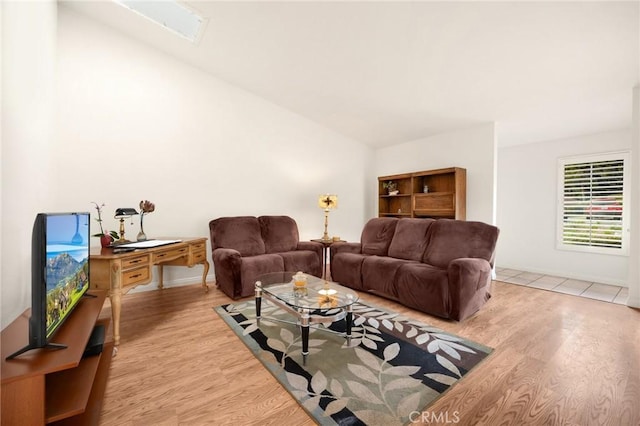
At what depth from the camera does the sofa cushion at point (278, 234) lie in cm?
394

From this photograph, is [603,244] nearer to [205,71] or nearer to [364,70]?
[364,70]

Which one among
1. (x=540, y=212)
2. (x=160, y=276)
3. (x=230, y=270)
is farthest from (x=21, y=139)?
(x=540, y=212)

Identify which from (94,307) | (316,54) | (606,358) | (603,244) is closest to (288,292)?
(94,307)

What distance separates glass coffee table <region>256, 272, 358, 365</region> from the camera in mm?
1840

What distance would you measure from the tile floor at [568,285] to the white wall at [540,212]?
0.27 meters

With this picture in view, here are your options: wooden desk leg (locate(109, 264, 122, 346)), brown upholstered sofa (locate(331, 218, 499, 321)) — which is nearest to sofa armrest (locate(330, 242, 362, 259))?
brown upholstered sofa (locate(331, 218, 499, 321))

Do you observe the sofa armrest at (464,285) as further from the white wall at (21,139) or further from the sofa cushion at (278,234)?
the white wall at (21,139)

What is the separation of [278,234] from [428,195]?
2.54 meters

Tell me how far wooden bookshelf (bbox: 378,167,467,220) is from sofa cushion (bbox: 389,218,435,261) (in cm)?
93

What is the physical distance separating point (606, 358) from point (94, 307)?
3.43 metres

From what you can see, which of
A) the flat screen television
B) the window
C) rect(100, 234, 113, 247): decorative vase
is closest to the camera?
the flat screen television

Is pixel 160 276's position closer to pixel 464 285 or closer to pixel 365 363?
→ pixel 365 363

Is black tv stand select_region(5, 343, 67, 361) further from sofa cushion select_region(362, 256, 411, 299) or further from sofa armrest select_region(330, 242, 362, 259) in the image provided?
sofa armrest select_region(330, 242, 362, 259)

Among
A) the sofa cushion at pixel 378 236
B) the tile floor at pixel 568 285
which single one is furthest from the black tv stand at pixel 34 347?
the tile floor at pixel 568 285
